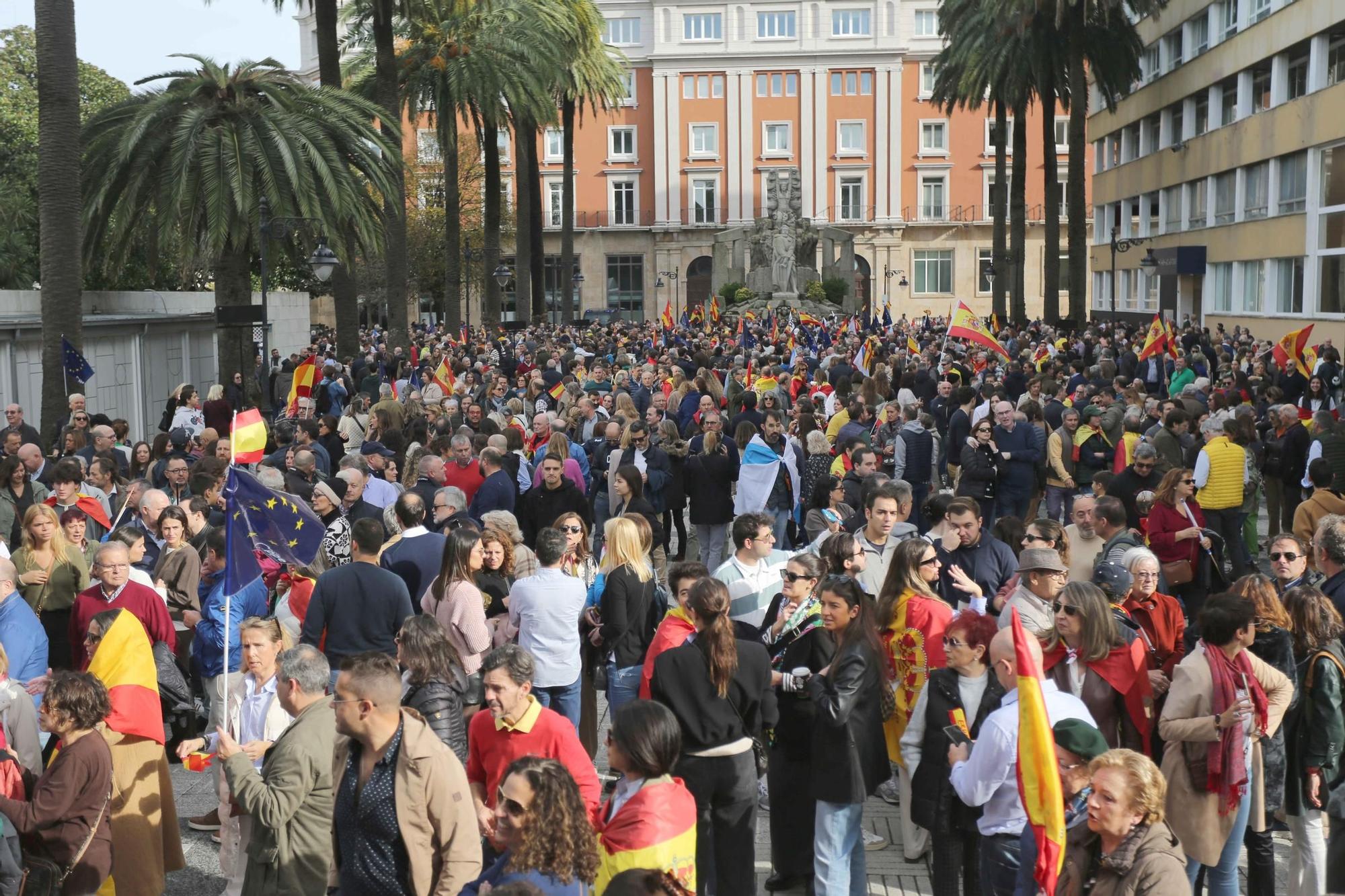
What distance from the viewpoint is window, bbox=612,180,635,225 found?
8719cm

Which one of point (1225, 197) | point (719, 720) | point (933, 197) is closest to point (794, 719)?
point (719, 720)

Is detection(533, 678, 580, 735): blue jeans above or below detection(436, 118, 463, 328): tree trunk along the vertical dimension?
below

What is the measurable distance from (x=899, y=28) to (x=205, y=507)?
79576 mm

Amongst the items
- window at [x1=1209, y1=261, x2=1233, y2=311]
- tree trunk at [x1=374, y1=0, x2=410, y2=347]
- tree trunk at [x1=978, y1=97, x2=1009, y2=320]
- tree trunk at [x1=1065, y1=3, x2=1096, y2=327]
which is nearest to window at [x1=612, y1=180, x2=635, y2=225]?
tree trunk at [x1=978, y1=97, x2=1009, y2=320]

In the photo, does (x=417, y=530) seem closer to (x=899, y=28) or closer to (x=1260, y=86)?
(x=1260, y=86)

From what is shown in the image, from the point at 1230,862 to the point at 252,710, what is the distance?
4380 millimetres

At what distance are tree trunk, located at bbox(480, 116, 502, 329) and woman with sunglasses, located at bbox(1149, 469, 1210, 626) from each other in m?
32.3

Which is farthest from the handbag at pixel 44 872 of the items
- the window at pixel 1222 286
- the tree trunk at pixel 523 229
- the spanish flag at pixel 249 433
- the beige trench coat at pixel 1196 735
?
the window at pixel 1222 286

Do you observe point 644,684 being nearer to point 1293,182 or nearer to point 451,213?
point 451,213

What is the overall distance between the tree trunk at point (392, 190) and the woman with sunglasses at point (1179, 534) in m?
17.7

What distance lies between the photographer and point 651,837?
4832mm

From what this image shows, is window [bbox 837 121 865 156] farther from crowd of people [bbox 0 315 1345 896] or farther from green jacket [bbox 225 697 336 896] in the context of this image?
green jacket [bbox 225 697 336 896]

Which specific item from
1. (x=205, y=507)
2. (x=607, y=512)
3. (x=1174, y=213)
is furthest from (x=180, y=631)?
(x=1174, y=213)

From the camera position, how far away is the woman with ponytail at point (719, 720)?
6.24 metres
